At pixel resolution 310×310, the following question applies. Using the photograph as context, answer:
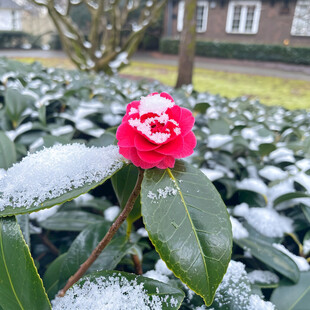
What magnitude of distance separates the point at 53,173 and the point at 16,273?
0.20 metres

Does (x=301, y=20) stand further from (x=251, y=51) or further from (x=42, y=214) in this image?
(x=42, y=214)

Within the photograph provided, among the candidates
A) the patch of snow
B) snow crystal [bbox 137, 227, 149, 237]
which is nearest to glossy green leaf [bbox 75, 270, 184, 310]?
snow crystal [bbox 137, 227, 149, 237]

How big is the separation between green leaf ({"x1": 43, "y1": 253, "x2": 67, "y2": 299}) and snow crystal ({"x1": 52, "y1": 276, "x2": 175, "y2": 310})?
0.19 m

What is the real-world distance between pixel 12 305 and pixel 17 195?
0.20m

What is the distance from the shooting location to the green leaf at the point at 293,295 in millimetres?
784

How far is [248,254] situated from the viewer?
96cm

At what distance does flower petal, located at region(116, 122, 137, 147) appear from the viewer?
588 mm

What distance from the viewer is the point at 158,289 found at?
2.02 ft

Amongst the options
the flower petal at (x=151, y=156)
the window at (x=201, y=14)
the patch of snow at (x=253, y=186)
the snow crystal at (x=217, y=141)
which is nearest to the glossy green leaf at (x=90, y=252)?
the flower petal at (x=151, y=156)

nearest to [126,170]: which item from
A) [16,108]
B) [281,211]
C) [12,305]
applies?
[12,305]

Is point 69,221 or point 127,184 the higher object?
point 127,184

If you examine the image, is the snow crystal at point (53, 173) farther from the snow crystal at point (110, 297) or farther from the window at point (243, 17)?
the window at point (243, 17)

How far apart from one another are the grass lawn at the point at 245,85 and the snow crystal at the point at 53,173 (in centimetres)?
873

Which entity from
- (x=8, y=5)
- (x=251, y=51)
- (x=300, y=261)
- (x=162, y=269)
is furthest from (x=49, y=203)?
(x=8, y=5)
